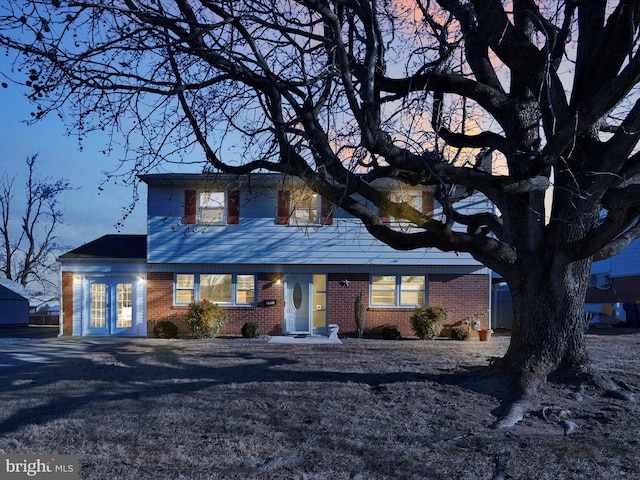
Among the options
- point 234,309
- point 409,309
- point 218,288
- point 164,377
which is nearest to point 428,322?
point 409,309

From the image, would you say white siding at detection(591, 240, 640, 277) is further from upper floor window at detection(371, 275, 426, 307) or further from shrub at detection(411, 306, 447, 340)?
shrub at detection(411, 306, 447, 340)

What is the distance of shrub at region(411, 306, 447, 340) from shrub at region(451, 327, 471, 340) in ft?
1.66

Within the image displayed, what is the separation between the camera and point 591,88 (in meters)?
7.76

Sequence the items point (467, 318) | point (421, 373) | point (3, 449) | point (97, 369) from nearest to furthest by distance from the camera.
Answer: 1. point (3, 449)
2. point (421, 373)
3. point (97, 369)
4. point (467, 318)

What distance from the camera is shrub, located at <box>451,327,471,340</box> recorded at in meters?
17.9

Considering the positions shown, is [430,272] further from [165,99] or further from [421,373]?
[165,99]

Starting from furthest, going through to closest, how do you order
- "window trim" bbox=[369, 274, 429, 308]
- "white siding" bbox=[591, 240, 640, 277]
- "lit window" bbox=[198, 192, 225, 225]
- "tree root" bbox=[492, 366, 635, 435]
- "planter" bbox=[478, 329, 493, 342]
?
"white siding" bbox=[591, 240, 640, 277] < "window trim" bbox=[369, 274, 429, 308] < "lit window" bbox=[198, 192, 225, 225] < "planter" bbox=[478, 329, 493, 342] < "tree root" bbox=[492, 366, 635, 435]


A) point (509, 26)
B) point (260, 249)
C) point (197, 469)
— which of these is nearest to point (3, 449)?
point (197, 469)

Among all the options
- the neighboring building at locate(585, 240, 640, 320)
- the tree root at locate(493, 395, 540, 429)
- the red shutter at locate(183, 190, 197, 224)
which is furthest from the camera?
the neighboring building at locate(585, 240, 640, 320)

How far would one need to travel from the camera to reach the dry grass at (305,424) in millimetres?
4770

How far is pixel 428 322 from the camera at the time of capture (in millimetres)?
17781

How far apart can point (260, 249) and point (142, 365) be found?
815 centimetres

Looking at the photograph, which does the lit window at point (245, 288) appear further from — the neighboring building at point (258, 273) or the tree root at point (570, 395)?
the tree root at point (570, 395)

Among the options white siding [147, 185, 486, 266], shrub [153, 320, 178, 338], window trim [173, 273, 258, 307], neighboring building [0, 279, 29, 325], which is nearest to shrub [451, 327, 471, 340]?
→ white siding [147, 185, 486, 266]
